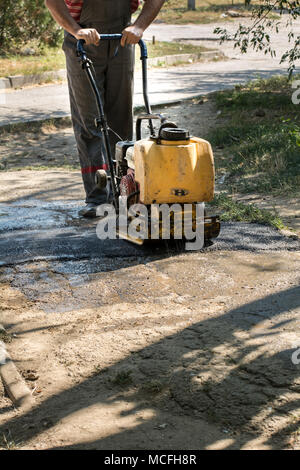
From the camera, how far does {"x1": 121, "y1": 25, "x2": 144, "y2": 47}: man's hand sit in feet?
15.3

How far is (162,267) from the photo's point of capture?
14.1 feet

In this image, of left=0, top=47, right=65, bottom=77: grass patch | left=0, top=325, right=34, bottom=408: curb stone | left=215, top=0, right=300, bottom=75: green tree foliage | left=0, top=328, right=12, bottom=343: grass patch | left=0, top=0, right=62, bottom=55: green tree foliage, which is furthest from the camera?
left=0, top=0, right=62, bottom=55: green tree foliage

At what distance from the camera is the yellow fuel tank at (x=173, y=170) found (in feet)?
13.6

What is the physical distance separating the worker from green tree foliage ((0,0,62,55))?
9593 millimetres

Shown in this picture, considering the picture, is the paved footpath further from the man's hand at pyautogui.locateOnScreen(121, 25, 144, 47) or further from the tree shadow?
the tree shadow

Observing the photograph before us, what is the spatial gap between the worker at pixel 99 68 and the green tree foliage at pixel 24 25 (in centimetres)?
959

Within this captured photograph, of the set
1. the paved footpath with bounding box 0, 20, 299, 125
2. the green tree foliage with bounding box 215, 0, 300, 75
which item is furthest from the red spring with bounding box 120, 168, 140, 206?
the paved footpath with bounding box 0, 20, 299, 125

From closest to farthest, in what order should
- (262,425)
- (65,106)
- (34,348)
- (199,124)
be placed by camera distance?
(262,425) < (34,348) < (199,124) < (65,106)

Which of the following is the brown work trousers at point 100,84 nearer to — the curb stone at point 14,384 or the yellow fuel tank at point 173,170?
the yellow fuel tank at point 173,170

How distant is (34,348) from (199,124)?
6.61m
